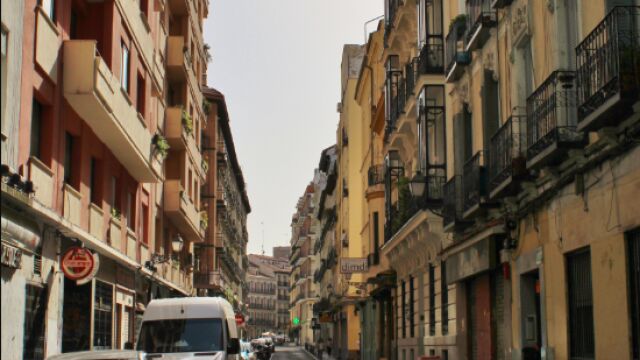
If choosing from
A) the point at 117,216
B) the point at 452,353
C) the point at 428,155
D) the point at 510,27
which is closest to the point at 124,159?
the point at 117,216

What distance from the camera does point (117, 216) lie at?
84.3 ft

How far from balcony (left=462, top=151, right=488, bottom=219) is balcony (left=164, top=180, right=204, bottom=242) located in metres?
17.4

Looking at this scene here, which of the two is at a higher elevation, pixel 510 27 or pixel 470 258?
pixel 510 27

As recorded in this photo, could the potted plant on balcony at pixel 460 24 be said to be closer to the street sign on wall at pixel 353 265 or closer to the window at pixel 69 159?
the window at pixel 69 159

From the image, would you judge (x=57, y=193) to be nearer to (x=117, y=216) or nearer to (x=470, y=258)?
(x=117, y=216)

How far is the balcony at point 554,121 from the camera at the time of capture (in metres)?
A: 12.8

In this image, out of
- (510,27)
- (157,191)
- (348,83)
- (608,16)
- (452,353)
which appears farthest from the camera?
(348,83)

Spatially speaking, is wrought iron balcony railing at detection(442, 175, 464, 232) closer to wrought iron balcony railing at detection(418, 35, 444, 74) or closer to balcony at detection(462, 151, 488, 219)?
balcony at detection(462, 151, 488, 219)

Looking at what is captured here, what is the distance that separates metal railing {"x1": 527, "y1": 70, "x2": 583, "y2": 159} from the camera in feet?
42.4

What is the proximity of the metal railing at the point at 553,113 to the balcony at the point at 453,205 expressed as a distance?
5.25 m

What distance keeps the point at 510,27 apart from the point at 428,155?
7.25m

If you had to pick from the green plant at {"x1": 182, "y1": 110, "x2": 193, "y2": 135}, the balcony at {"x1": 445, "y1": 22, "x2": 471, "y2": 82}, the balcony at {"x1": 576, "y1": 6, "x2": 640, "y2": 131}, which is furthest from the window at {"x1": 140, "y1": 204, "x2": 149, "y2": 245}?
the balcony at {"x1": 576, "y1": 6, "x2": 640, "y2": 131}

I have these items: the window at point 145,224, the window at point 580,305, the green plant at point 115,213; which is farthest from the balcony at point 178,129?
the window at point 580,305

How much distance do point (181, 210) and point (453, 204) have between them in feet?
55.9
